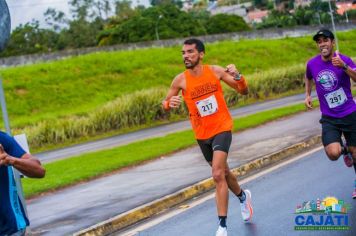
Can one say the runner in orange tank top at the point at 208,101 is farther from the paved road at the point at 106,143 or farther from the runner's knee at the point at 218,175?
the paved road at the point at 106,143

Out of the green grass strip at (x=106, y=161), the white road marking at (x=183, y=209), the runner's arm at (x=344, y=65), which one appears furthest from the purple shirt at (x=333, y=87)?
the green grass strip at (x=106, y=161)

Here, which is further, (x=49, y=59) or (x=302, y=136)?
(x=49, y=59)

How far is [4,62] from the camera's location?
53312 mm

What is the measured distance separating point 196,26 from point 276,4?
66750mm

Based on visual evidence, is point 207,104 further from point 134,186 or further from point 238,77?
point 134,186

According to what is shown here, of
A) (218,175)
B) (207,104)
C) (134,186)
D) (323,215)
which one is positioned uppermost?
(207,104)

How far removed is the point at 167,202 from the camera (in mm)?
9938

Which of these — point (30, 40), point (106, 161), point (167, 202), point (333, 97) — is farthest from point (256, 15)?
point (333, 97)

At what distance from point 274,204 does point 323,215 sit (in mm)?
1202

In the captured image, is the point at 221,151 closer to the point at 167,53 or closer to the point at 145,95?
the point at 145,95

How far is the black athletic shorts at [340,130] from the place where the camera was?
26.2ft

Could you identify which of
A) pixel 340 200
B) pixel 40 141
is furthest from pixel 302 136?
pixel 40 141

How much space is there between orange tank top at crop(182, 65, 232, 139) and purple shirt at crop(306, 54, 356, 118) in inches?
49.9

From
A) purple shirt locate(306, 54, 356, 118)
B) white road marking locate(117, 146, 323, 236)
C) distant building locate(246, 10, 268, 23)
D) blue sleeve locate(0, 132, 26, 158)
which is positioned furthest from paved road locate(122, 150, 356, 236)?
distant building locate(246, 10, 268, 23)
